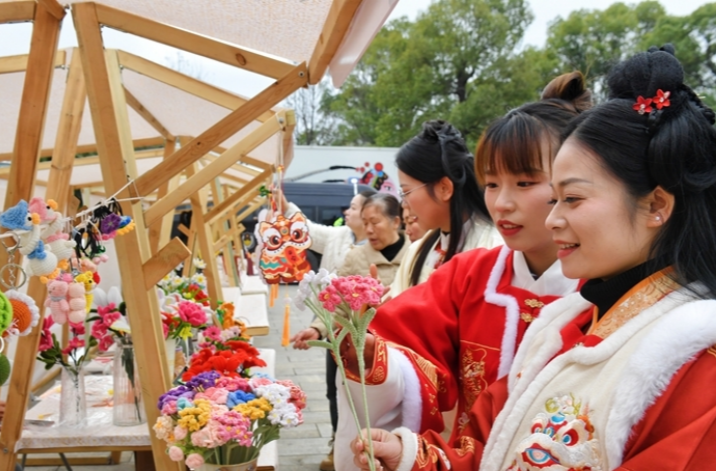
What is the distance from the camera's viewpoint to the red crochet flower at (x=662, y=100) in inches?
46.3

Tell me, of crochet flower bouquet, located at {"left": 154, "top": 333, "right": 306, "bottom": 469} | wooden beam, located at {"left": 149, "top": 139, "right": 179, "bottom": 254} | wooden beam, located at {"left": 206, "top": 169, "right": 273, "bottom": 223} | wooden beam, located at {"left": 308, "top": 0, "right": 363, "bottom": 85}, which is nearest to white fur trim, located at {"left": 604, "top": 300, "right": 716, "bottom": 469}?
wooden beam, located at {"left": 308, "top": 0, "right": 363, "bottom": 85}

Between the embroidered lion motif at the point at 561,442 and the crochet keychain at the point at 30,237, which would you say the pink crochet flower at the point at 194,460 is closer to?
the crochet keychain at the point at 30,237

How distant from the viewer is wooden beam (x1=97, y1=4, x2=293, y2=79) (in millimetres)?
2400

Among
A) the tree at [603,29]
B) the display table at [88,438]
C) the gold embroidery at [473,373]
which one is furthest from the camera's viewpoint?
the tree at [603,29]

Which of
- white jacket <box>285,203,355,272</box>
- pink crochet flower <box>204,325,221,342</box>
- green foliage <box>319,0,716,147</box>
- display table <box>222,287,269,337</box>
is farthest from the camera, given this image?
green foliage <box>319,0,716,147</box>

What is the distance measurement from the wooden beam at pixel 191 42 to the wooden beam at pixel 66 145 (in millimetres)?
A: 441

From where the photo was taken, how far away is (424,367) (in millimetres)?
1690

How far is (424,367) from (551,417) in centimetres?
51

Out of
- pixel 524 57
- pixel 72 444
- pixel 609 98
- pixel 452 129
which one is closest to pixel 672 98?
pixel 609 98

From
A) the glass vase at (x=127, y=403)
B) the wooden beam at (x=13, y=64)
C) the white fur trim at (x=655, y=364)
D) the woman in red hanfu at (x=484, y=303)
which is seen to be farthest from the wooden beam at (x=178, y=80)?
the white fur trim at (x=655, y=364)

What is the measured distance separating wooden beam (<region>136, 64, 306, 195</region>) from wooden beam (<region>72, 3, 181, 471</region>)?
0.35ft

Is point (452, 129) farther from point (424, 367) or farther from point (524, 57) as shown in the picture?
point (524, 57)

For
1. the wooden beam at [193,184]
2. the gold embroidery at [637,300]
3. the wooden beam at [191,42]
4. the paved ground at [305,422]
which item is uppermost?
the wooden beam at [191,42]

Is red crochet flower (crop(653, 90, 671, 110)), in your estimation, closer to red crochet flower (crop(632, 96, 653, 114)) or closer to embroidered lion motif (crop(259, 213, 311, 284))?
red crochet flower (crop(632, 96, 653, 114))
